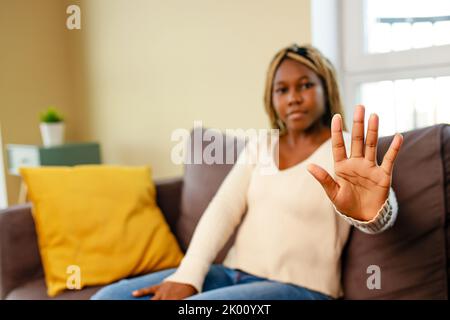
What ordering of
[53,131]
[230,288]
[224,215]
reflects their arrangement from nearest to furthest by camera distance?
[230,288] < [224,215] < [53,131]

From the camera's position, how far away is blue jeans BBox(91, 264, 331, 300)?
0.83 meters

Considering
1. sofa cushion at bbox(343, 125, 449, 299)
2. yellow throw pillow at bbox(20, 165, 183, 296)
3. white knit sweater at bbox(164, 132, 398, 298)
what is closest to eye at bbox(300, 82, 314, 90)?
white knit sweater at bbox(164, 132, 398, 298)

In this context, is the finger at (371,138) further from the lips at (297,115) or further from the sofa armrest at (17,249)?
the sofa armrest at (17,249)

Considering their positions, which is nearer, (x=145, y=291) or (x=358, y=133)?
(x=358, y=133)

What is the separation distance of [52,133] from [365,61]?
127cm

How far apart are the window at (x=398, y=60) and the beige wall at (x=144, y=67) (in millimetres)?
187

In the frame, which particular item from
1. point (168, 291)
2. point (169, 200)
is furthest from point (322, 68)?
point (169, 200)

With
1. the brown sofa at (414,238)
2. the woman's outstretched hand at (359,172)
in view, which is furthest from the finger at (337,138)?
the brown sofa at (414,238)

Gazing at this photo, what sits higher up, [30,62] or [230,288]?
[30,62]

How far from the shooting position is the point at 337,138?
0.58m

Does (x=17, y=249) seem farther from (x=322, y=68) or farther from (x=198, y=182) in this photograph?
(x=322, y=68)

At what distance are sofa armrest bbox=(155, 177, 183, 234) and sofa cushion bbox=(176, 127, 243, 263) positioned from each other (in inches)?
1.2

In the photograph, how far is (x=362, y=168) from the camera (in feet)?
2.00

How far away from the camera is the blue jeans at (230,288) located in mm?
833
